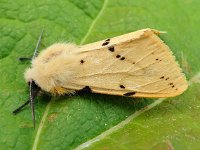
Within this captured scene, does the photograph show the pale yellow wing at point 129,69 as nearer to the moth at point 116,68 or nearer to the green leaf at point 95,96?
the moth at point 116,68

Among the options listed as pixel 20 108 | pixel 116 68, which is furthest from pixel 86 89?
pixel 20 108

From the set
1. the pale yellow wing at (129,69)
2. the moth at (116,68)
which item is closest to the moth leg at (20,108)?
the moth at (116,68)

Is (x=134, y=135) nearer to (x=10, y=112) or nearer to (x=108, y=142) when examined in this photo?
(x=108, y=142)

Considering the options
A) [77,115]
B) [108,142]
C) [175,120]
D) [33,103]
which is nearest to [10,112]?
[33,103]

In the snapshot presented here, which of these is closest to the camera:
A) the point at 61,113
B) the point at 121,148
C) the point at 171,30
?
the point at 121,148

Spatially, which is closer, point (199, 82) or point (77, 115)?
point (77, 115)

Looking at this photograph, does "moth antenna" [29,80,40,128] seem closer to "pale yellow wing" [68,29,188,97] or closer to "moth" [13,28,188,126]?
"moth" [13,28,188,126]

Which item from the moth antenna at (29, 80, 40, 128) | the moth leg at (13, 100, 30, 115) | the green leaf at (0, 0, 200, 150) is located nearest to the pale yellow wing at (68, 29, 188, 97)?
the green leaf at (0, 0, 200, 150)

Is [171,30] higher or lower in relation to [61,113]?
higher
